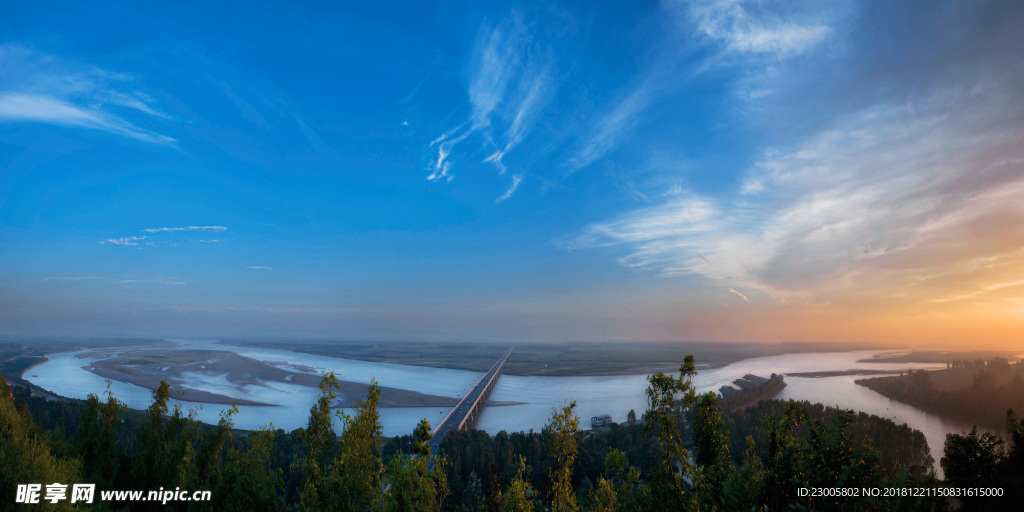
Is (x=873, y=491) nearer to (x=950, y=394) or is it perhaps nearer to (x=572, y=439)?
(x=572, y=439)

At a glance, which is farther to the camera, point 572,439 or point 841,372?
point 841,372

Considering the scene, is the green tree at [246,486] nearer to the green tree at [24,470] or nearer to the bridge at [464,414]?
the green tree at [24,470]

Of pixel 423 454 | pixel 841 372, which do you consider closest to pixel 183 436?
pixel 423 454

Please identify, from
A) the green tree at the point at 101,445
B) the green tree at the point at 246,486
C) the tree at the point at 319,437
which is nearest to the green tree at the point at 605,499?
the tree at the point at 319,437

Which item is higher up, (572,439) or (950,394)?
(572,439)

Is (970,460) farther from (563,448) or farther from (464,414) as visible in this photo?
(464,414)

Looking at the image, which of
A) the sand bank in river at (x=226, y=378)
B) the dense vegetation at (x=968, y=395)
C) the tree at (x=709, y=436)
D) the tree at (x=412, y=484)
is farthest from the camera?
the sand bank in river at (x=226, y=378)

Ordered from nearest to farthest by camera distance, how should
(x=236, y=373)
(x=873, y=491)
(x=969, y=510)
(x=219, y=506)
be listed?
(x=969, y=510)
(x=873, y=491)
(x=219, y=506)
(x=236, y=373)

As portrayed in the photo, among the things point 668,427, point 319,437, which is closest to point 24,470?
point 319,437
